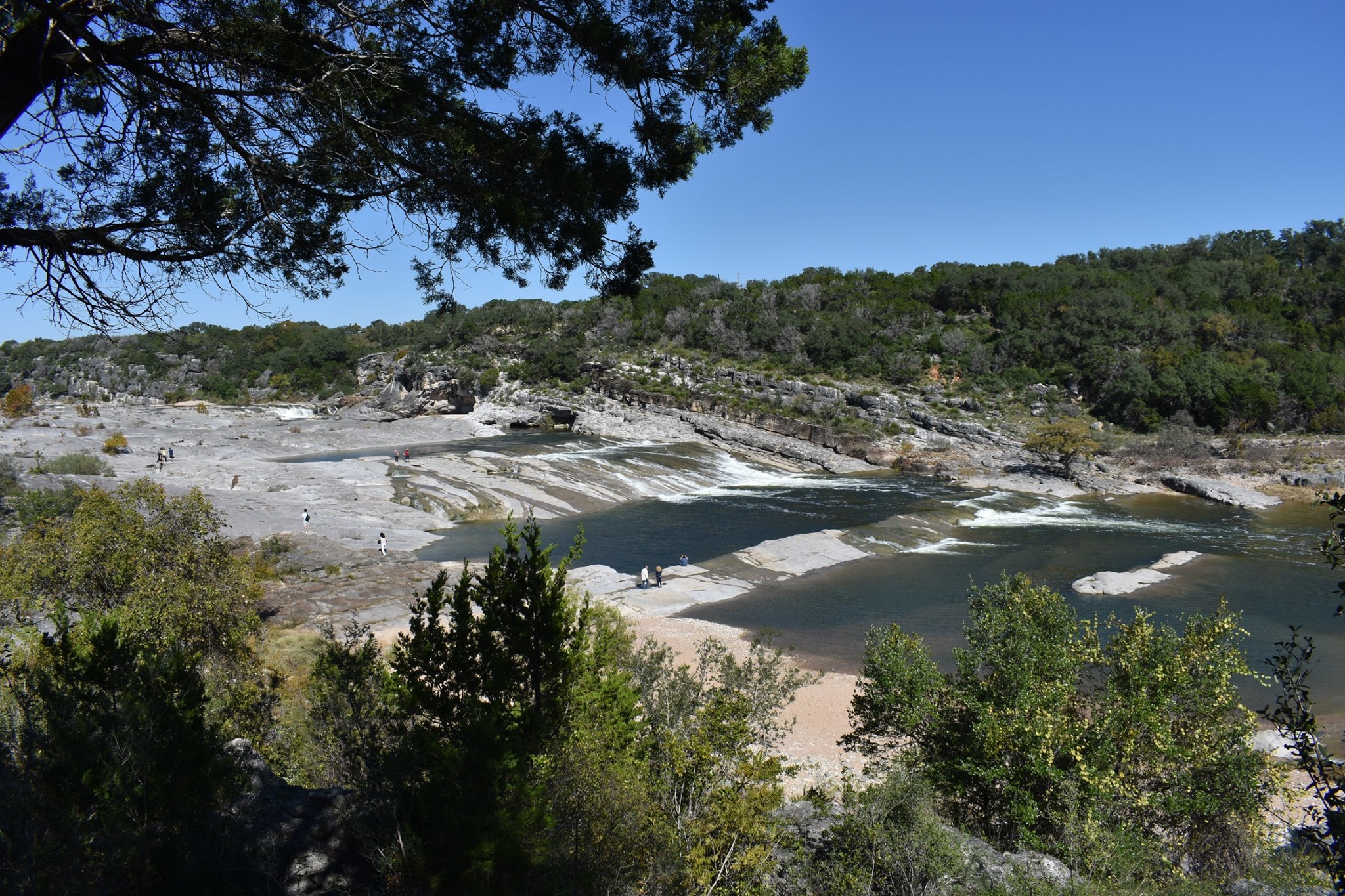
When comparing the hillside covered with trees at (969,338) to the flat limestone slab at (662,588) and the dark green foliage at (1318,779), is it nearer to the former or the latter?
the flat limestone slab at (662,588)

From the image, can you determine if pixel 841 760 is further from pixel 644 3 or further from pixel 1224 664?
pixel 644 3

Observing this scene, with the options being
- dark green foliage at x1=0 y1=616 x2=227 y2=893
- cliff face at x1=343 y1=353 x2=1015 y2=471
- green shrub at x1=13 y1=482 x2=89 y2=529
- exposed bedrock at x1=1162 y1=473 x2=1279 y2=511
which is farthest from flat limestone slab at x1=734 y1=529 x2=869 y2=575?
exposed bedrock at x1=1162 y1=473 x2=1279 y2=511

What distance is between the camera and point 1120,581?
80.0ft

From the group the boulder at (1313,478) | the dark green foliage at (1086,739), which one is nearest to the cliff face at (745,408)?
the boulder at (1313,478)

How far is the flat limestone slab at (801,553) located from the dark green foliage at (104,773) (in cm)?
2145

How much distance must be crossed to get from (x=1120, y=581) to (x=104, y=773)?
2738cm

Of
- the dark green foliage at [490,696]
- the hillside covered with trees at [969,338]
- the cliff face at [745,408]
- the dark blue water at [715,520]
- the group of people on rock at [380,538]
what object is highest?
the hillside covered with trees at [969,338]

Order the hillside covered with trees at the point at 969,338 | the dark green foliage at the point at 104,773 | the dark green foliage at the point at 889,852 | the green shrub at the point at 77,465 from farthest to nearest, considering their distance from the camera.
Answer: the hillside covered with trees at the point at 969,338 < the green shrub at the point at 77,465 < the dark green foliage at the point at 889,852 < the dark green foliage at the point at 104,773

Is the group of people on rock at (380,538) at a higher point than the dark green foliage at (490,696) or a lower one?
lower

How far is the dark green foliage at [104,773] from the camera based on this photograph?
4320 millimetres

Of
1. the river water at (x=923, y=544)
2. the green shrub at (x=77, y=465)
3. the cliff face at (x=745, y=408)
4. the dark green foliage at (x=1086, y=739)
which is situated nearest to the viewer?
the dark green foliage at (x=1086, y=739)

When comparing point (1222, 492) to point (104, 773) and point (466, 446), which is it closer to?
point (104, 773)

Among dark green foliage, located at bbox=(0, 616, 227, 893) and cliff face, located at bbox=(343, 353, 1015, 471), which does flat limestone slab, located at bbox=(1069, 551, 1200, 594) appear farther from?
dark green foliage, located at bbox=(0, 616, 227, 893)

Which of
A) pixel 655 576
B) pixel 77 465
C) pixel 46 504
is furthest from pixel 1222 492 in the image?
pixel 77 465
